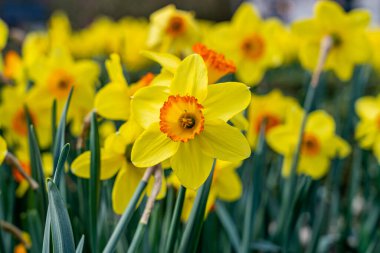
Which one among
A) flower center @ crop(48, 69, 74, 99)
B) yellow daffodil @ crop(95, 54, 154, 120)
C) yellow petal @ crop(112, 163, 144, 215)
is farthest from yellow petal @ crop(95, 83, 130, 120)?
flower center @ crop(48, 69, 74, 99)

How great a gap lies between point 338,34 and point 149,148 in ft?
3.82

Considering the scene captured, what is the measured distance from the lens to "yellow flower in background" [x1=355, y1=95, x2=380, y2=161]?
1.98m

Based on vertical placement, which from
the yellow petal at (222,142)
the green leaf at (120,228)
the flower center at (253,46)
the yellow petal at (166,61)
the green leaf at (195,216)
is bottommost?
the flower center at (253,46)

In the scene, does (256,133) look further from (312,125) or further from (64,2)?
(64,2)

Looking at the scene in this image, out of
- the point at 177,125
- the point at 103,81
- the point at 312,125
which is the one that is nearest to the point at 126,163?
the point at 177,125

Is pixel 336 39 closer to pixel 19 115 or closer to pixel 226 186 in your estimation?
pixel 226 186

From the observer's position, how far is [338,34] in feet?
6.51

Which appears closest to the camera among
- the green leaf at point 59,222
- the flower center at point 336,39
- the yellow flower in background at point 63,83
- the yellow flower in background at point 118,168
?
the green leaf at point 59,222

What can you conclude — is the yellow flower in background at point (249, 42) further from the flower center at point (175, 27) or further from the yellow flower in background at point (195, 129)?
the yellow flower in background at point (195, 129)

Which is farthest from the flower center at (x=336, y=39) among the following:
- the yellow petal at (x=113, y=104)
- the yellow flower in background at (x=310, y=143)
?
the yellow petal at (x=113, y=104)

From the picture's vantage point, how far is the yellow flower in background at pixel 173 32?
6.34 feet

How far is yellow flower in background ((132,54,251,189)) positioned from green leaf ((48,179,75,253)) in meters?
0.15

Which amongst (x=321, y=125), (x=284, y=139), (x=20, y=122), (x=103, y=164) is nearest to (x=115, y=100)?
(x=103, y=164)

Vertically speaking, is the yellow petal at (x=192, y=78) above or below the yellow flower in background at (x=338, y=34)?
above
